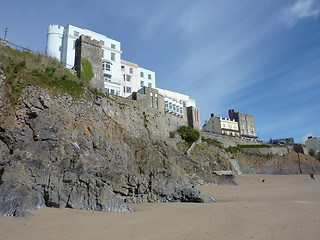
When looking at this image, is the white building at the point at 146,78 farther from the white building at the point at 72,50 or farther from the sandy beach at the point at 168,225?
the sandy beach at the point at 168,225

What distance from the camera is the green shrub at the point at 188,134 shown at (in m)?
35.4

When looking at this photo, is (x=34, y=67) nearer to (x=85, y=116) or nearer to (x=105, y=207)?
(x=85, y=116)

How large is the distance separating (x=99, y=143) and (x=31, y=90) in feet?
18.3

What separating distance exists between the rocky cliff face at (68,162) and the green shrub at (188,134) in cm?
1678

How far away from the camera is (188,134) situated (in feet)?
116

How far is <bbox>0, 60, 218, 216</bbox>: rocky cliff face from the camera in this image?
9844 mm

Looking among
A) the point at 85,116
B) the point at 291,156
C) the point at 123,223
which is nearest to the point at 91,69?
the point at 85,116

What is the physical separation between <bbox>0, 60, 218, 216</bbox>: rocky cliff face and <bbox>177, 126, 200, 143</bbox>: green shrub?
16.8 meters

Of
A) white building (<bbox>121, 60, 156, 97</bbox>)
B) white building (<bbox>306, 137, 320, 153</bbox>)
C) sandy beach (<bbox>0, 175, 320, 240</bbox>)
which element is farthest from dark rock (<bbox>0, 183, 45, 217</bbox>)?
white building (<bbox>306, 137, 320, 153</bbox>)

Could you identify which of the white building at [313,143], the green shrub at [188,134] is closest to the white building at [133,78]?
the green shrub at [188,134]

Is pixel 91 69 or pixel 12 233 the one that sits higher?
pixel 91 69

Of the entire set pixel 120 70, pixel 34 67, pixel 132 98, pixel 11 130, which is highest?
pixel 120 70

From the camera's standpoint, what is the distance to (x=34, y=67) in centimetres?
1681

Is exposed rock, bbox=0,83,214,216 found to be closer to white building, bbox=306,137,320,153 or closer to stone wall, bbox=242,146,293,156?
stone wall, bbox=242,146,293,156
